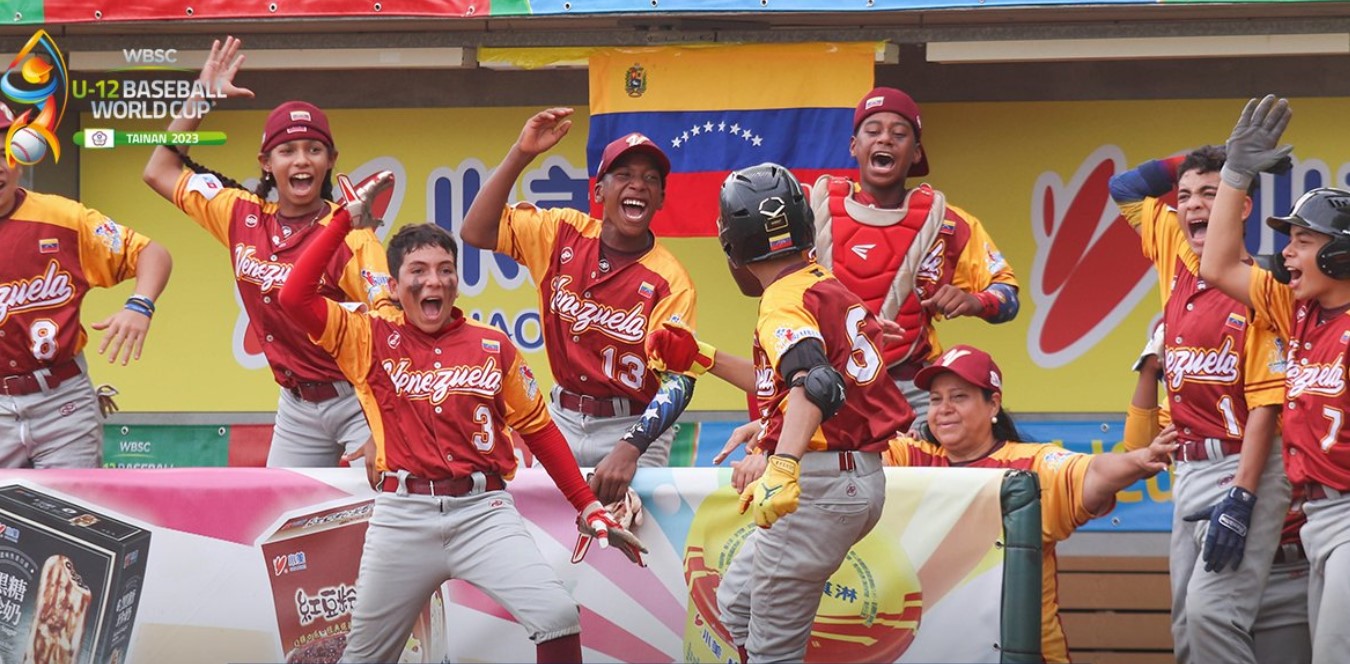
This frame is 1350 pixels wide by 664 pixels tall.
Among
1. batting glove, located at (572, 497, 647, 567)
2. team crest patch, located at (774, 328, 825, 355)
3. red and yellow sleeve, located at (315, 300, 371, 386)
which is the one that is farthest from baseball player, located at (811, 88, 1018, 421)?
red and yellow sleeve, located at (315, 300, 371, 386)

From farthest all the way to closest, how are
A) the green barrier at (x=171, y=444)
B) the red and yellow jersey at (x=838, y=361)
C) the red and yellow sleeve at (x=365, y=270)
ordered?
the green barrier at (x=171, y=444)
the red and yellow sleeve at (x=365, y=270)
the red and yellow jersey at (x=838, y=361)

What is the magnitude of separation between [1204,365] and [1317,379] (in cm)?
54

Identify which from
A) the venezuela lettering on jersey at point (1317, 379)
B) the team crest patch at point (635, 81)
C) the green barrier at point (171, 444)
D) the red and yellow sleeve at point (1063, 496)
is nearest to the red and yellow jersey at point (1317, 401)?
the venezuela lettering on jersey at point (1317, 379)

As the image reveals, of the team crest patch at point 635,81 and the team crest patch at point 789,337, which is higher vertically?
the team crest patch at point 635,81

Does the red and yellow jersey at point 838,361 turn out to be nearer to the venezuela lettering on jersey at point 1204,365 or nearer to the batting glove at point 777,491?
the batting glove at point 777,491

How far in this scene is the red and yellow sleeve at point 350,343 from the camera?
5.30 meters

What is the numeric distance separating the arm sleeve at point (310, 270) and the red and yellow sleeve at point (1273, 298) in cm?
267

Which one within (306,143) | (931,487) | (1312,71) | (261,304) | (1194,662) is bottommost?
(1194,662)

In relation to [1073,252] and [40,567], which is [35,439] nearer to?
[40,567]

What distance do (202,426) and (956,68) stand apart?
3642 millimetres

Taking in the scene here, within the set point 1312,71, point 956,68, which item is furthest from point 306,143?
point 1312,71

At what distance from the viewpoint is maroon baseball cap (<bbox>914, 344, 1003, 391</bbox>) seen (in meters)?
5.77

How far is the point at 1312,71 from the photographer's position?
740cm

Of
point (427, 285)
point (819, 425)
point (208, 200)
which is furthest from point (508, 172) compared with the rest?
point (819, 425)
